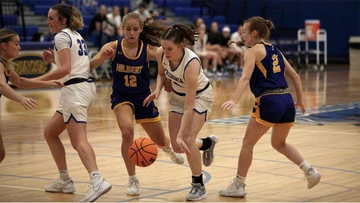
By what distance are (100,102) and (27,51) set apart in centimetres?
372

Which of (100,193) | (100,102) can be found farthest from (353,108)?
(100,193)

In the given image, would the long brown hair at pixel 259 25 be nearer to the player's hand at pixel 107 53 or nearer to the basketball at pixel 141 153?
the player's hand at pixel 107 53

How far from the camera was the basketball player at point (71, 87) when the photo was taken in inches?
253

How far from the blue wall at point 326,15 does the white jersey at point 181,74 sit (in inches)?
793

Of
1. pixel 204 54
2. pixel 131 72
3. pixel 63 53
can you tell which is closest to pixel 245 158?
pixel 131 72

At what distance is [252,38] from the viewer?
664 centimetres

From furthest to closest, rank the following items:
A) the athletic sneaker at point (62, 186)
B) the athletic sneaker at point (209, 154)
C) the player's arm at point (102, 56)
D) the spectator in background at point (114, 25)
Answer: the spectator in background at point (114, 25)
the athletic sneaker at point (209, 154)
the athletic sneaker at point (62, 186)
the player's arm at point (102, 56)

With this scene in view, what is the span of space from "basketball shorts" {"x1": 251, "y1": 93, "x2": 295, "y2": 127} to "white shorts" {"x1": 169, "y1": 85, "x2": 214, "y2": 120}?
440 mm

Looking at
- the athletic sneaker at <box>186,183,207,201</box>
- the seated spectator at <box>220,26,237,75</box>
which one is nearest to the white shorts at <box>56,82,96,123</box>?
the athletic sneaker at <box>186,183,207,201</box>

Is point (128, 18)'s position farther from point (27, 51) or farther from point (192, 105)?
point (27, 51)

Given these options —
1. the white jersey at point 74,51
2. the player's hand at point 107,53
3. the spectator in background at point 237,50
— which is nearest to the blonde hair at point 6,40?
the white jersey at point 74,51

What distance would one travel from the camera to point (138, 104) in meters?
6.91

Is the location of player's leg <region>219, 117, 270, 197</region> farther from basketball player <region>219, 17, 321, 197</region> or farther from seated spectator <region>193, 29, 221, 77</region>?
seated spectator <region>193, 29, 221, 77</region>

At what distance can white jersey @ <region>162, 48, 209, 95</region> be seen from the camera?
6.46 meters
